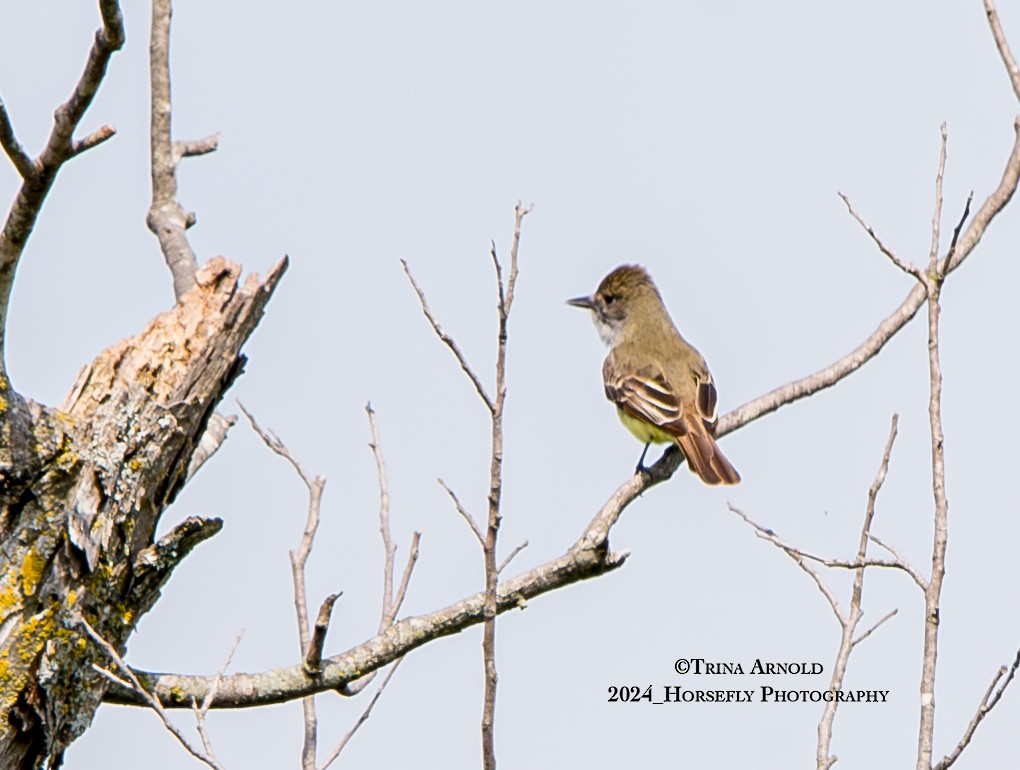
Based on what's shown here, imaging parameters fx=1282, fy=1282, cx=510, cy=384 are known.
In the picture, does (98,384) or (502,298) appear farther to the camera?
(98,384)

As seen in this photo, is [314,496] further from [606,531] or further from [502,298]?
[502,298]

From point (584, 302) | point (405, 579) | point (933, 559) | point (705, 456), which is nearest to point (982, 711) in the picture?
point (933, 559)

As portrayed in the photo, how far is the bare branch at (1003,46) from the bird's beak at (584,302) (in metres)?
6.26

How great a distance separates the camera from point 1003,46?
381cm

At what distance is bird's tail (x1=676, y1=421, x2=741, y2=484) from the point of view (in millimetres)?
7410

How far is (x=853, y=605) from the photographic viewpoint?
13.9 ft

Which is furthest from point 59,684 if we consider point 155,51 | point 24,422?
point 155,51

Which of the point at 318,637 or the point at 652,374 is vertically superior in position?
the point at 652,374

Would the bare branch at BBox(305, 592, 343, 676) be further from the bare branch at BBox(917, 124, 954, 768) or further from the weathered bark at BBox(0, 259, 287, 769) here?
the bare branch at BBox(917, 124, 954, 768)

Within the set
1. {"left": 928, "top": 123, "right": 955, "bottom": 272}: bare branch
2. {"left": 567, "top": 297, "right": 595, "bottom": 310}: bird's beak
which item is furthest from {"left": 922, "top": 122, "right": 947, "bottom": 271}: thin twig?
{"left": 567, "top": 297, "right": 595, "bottom": 310}: bird's beak

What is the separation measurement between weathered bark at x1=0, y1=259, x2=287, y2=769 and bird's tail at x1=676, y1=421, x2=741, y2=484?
3492mm

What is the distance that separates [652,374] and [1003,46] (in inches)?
192

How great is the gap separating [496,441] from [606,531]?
1.13m

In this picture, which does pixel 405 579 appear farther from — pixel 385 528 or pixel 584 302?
pixel 584 302
